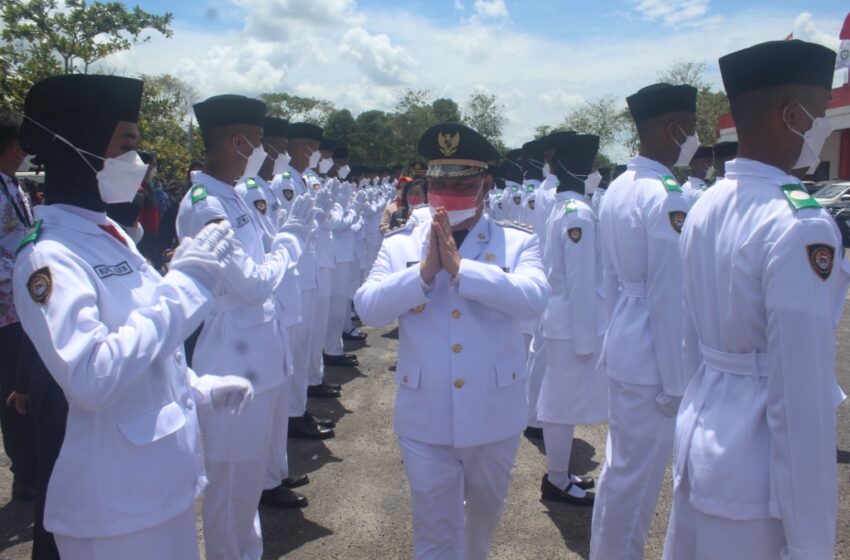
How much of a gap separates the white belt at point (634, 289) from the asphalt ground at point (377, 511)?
159 cm

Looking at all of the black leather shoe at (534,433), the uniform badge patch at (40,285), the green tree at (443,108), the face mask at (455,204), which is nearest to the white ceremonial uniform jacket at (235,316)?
the face mask at (455,204)

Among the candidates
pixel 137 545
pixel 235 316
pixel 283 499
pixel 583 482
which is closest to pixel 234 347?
pixel 235 316

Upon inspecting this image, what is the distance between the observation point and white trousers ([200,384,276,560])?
11.1 ft

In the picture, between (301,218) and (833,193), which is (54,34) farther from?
(833,193)

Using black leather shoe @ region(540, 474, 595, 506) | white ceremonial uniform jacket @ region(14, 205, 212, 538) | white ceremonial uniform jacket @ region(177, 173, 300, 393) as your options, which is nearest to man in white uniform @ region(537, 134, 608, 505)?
black leather shoe @ region(540, 474, 595, 506)

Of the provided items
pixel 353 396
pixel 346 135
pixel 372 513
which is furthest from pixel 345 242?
pixel 346 135

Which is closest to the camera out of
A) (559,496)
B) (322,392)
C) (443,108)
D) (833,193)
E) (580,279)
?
(559,496)

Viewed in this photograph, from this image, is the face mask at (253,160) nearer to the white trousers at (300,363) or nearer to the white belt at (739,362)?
the white trousers at (300,363)

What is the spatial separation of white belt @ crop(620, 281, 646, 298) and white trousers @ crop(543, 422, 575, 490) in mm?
1530

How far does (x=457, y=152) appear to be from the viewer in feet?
9.81

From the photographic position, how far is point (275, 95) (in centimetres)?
8506

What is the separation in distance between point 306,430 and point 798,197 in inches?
186

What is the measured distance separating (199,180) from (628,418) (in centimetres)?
261

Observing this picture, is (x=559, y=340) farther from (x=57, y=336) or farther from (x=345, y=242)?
(x=345, y=242)
